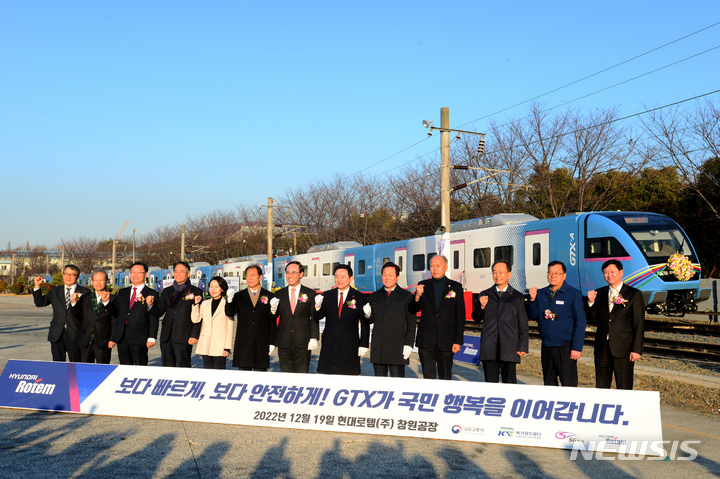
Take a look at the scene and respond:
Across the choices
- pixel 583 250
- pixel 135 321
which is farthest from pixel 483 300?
pixel 583 250

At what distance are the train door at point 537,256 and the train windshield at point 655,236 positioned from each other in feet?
7.09

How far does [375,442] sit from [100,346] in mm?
4300

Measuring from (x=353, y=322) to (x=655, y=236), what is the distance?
40.3 ft

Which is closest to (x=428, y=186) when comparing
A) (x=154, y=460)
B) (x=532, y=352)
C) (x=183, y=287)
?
(x=532, y=352)

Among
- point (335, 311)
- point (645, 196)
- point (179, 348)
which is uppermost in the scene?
point (645, 196)

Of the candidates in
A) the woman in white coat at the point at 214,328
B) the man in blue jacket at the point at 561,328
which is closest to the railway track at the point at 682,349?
the man in blue jacket at the point at 561,328

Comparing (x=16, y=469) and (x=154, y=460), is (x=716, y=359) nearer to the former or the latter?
(x=154, y=460)

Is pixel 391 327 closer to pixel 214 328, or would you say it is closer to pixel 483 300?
pixel 483 300

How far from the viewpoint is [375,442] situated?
19.8 ft

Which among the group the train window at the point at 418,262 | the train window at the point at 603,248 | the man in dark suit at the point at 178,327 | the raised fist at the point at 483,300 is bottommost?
the man in dark suit at the point at 178,327

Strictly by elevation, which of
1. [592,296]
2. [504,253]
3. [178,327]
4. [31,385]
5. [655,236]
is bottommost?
[31,385]

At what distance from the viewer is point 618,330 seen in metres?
6.65

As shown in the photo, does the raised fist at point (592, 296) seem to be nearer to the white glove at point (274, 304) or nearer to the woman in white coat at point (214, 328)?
the white glove at point (274, 304)

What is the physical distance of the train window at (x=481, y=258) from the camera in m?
20.6
